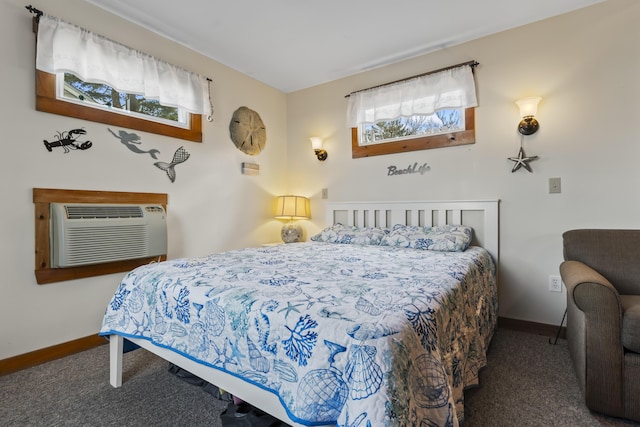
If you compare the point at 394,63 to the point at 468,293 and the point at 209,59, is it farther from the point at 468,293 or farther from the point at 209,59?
the point at 468,293

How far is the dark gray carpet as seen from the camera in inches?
55.2

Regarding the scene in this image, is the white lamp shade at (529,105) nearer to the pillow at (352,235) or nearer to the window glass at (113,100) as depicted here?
the pillow at (352,235)

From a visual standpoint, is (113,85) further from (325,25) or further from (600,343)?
(600,343)

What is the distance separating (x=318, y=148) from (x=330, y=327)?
2.85 metres

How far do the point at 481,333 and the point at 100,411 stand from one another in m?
2.05

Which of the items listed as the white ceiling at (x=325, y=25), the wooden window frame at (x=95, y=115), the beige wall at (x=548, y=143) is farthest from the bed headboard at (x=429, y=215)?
the wooden window frame at (x=95, y=115)

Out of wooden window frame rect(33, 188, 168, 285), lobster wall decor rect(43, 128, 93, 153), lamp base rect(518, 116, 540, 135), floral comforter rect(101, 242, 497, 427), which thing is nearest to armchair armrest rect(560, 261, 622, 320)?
floral comforter rect(101, 242, 497, 427)

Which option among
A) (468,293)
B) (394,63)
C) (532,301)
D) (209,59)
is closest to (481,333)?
(468,293)

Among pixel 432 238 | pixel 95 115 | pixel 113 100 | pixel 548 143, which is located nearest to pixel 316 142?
pixel 432 238

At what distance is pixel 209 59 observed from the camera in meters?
2.99

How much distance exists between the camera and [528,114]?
2.36m

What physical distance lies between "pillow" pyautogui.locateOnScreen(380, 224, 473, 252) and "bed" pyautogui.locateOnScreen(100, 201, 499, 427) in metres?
0.18

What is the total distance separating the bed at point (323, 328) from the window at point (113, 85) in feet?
4.53

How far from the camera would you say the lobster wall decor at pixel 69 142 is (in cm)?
202
